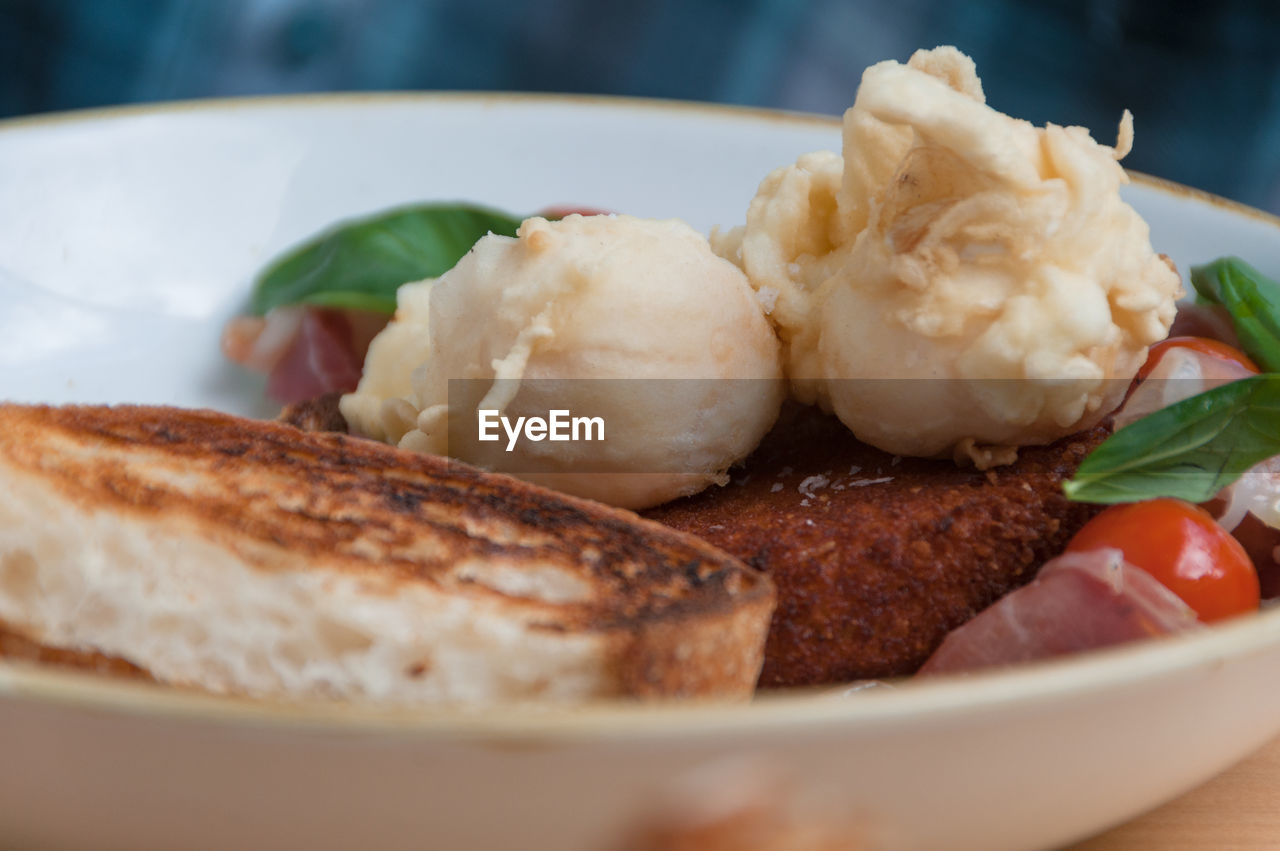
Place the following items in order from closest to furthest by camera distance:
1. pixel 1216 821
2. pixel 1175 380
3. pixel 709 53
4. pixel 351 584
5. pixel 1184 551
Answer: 1. pixel 351 584
2. pixel 1216 821
3. pixel 1184 551
4. pixel 1175 380
5. pixel 709 53

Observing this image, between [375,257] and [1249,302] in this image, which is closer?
[1249,302]

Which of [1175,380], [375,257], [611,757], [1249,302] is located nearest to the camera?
[611,757]

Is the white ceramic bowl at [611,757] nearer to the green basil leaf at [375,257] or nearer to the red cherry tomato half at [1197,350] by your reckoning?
the red cherry tomato half at [1197,350]

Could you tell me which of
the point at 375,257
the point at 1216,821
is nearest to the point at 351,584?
the point at 1216,821

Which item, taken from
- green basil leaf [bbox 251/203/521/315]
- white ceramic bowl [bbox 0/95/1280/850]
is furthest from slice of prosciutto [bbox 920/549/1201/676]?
green basil leaf [bbox 251/203/521/315]

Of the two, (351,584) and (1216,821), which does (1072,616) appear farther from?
(351,584)

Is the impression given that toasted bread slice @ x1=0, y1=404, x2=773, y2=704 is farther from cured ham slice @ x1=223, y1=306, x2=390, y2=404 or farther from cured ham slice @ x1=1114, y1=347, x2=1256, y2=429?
cured ham slice @ x1=223, y1=306, x2=390, y2=404

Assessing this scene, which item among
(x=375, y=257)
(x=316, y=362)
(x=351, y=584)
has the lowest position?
(x=316, y=362)
